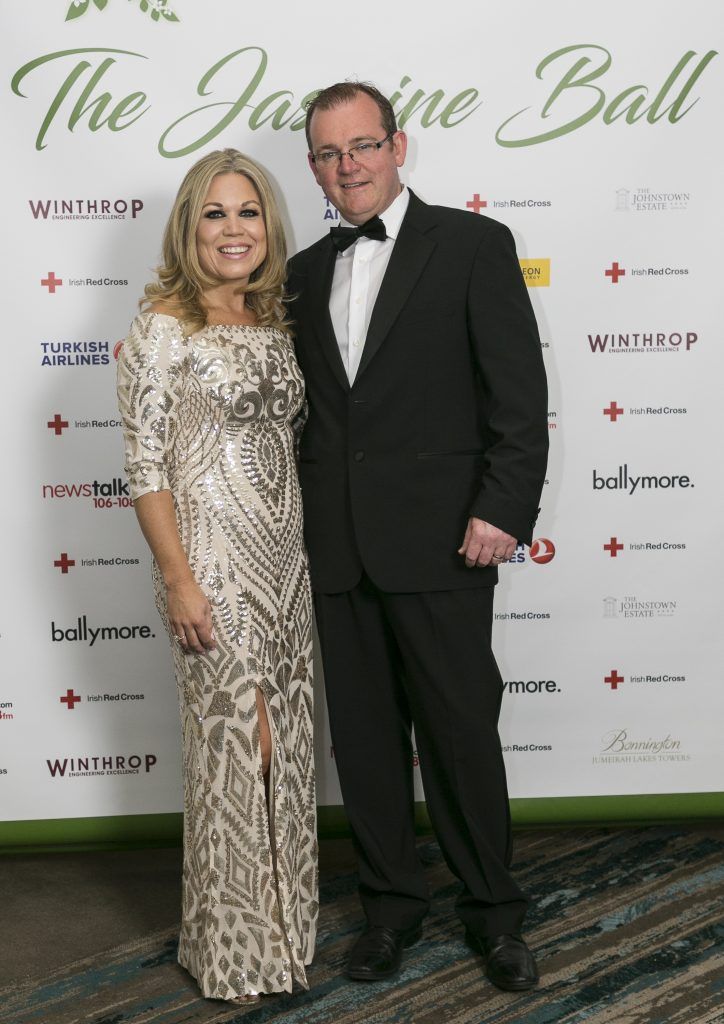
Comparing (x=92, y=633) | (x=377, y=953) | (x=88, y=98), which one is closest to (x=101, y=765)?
(x=92, y=633)

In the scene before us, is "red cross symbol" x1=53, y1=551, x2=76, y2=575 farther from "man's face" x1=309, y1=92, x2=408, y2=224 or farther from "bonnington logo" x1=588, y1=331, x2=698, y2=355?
"bonnington logo" x1=588, y1=331, x2=698, y2=355

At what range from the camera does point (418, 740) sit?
234 cm

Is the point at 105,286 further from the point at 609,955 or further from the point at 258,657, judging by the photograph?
the point at 609,955

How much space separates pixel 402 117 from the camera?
2.80m

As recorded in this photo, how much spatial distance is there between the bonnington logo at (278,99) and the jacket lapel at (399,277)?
713 mm

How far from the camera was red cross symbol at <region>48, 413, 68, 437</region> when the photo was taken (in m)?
2.93

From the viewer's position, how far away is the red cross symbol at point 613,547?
9.78 ft

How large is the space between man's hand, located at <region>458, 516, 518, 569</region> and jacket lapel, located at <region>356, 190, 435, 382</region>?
395 mm

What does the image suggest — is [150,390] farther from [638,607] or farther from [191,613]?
[638,607]

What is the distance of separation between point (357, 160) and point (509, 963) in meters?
1.71

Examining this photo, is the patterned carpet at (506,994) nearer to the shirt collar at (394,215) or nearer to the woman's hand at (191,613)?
the woman's hand at (191,613)

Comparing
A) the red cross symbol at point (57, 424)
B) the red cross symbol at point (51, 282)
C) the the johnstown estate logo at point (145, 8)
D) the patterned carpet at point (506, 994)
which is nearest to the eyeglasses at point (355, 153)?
the the johnstown estate logo at point (145, 8)

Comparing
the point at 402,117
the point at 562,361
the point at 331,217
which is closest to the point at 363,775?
the point at 562,361

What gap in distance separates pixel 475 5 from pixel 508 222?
557 mm
